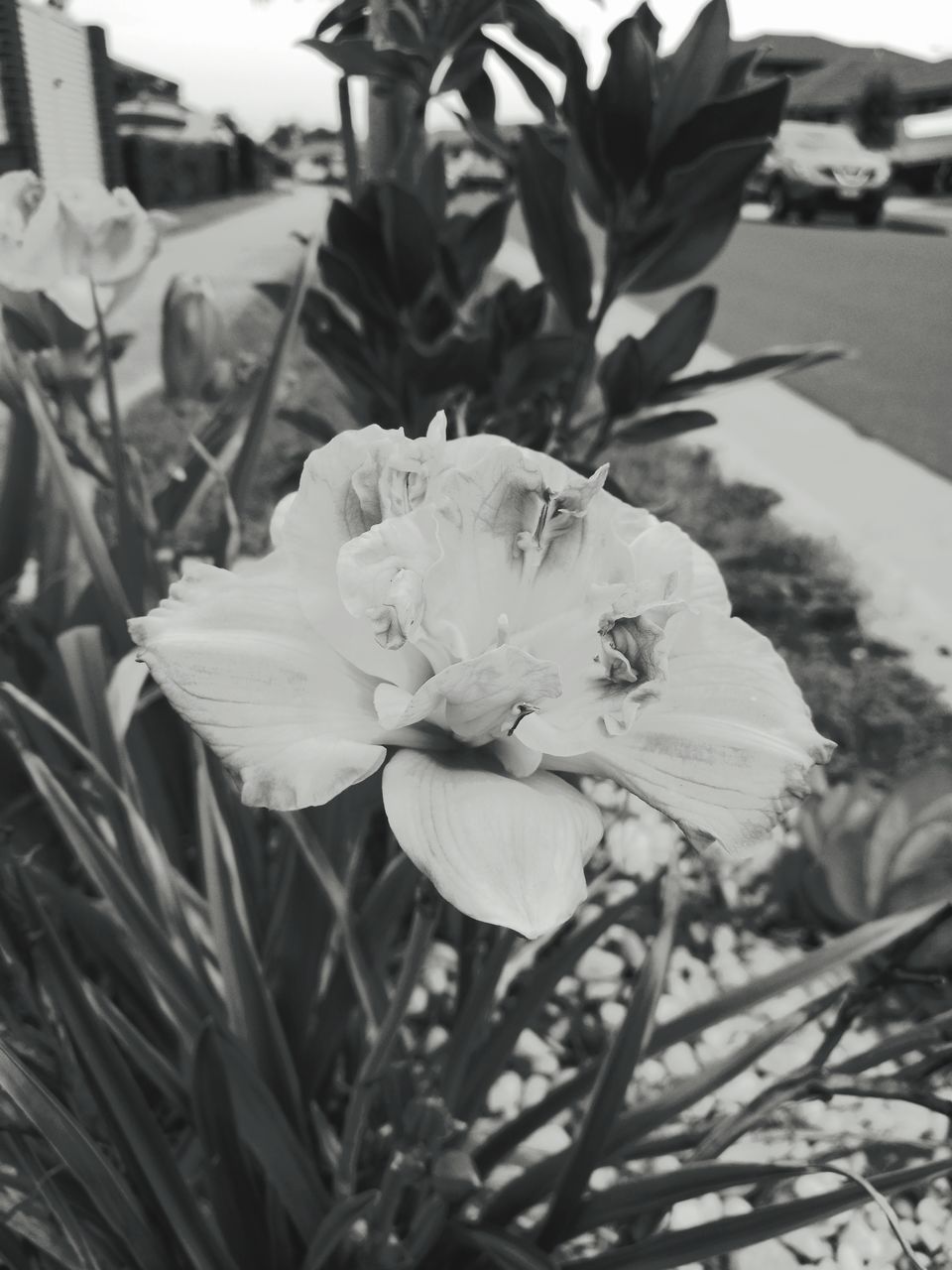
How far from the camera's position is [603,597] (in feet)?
1.63

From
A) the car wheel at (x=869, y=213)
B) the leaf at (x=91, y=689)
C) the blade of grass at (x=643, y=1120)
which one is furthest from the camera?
the car wheel at (x=869, y=213)

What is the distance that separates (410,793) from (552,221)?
841mm

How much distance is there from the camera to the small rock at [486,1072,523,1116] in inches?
47.0

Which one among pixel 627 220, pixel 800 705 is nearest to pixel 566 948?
pixel 800 705

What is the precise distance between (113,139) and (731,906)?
10.8 metres

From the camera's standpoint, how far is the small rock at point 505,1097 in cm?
119

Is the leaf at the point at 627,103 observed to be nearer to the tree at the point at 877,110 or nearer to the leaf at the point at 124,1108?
the leaf at the point at 124,1108

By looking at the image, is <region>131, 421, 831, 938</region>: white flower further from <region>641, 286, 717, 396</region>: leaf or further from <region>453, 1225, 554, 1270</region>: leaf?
<region>641, 286, 717, 396</region>: leaf

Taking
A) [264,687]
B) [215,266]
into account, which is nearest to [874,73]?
[215,266]

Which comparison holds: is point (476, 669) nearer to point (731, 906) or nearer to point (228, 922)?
point (228, 922)

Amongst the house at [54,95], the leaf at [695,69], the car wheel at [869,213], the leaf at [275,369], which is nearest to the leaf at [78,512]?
the leaf at [275,369]

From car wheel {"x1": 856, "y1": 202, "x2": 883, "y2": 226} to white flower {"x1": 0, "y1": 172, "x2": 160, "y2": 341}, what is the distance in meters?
10.8

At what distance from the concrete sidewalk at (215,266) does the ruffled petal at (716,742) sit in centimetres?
82

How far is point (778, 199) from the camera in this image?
11.3m
